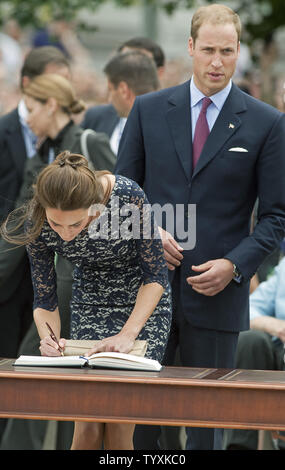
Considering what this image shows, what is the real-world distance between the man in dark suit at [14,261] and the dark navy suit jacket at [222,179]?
1.16 m

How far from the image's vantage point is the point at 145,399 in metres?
3.51

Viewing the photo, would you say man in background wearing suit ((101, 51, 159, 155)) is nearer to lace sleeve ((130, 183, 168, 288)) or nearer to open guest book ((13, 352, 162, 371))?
lace sleeve ((130, 183, 168, 288))

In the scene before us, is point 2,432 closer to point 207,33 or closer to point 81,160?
point 81,160

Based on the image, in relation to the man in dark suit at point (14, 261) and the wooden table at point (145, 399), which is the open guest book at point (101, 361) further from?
the man in dark suit at point (14, 261)

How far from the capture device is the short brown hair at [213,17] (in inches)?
176

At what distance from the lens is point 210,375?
3717 mm

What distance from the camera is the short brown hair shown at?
14.7 ft

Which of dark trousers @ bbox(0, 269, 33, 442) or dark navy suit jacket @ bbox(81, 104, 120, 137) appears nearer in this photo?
dark trousers @ bbox(0, 269, 33, 442)

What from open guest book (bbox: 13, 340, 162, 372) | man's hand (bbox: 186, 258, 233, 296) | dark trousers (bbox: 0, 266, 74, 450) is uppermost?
man's hand (bbox: 186, 258, 233, 296)

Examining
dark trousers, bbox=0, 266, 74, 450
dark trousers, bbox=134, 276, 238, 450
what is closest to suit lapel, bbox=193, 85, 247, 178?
dark trousers, bbox=134, 276, 238, 450

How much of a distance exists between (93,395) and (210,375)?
49cm

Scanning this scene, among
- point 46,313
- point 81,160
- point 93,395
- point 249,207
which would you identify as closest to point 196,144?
point 249,207

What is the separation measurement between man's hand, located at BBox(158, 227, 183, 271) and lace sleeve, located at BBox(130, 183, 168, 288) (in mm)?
311

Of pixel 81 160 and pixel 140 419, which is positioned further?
pixel 81 160
